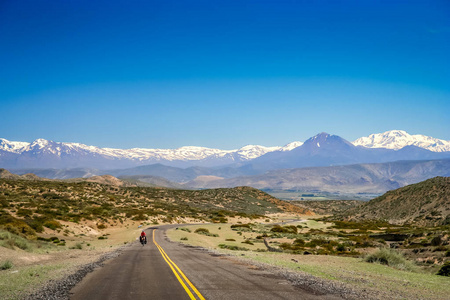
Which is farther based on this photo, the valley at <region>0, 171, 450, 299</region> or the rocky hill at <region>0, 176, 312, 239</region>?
the rocky hill at <region>0, 176, 312, 239</region>

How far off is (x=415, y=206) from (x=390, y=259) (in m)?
53.9

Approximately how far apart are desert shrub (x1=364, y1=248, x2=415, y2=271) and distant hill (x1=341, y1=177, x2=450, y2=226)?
38.1 metres

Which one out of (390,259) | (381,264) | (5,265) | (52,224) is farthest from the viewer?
(52,224)

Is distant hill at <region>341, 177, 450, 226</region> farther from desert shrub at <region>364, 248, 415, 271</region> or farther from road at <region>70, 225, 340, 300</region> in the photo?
road at <region>70, 225, 340, 300</region>

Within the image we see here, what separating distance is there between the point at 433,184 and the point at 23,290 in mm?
80242

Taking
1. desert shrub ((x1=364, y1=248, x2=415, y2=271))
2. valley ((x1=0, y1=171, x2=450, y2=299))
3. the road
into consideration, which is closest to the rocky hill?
valley ((x1=0, y1=171, x2=450, y2=299))

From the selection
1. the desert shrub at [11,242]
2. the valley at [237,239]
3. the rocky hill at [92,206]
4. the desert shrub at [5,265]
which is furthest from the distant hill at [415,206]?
the desert shrub at [5,265]

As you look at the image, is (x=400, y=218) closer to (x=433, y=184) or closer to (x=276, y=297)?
(x=433, y=184)

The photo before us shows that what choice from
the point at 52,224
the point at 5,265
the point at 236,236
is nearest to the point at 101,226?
the point at 52,224

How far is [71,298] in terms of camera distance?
10633mm

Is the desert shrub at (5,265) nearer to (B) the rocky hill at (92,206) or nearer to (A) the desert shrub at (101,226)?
(B) the rocky hill at (92,206)

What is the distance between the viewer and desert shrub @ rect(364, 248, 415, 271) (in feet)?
74.7

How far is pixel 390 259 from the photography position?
23.9 metres

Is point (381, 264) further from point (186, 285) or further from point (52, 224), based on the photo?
point (52, 224)
